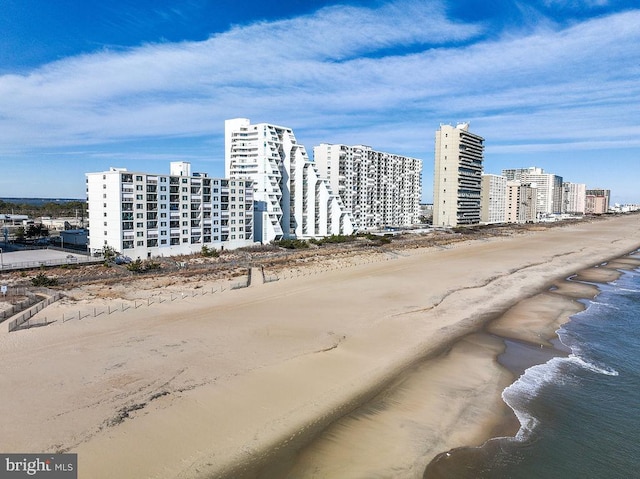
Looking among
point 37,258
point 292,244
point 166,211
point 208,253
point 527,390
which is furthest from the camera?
point 292,244

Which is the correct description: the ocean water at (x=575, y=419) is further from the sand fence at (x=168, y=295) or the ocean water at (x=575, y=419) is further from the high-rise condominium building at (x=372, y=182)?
the high-rise condominium building at (x=372, y=182)

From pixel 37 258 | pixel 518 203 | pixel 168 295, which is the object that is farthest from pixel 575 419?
pixel 518 203

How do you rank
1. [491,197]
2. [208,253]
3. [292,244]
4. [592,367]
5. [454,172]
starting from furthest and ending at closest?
[491,197] < [454,172] < [292,244] < [208,253] < [592,367]

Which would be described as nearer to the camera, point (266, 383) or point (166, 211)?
point (266, 383)

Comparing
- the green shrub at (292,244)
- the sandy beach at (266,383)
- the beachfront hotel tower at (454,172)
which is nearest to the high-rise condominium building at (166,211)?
the green shrub at (292,244)

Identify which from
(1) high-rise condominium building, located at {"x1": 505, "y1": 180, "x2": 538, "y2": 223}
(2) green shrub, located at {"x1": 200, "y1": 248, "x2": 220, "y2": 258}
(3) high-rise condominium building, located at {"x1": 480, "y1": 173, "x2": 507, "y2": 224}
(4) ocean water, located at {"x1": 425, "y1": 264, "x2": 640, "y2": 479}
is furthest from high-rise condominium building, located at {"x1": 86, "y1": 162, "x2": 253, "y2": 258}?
(1) high-rise condominium building, located at {"x1": 505, "y1": 180, "x2": 538, "y2": 223}

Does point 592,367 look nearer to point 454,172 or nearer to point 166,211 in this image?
point 166,211

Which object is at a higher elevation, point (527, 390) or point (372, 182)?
point (372, 182)
